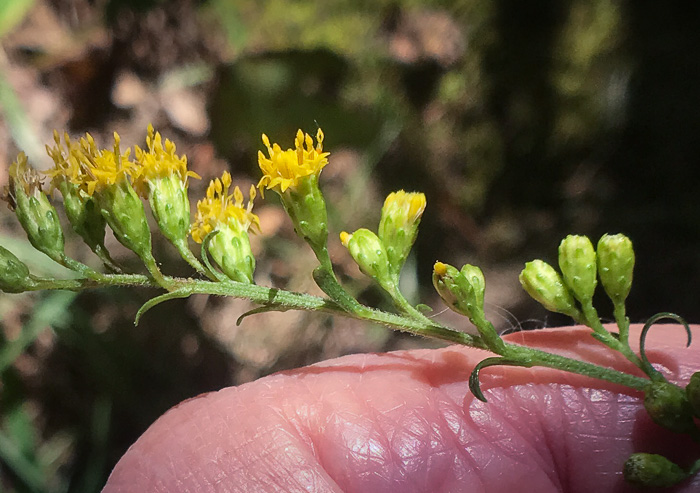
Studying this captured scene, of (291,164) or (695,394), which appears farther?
(291,164)

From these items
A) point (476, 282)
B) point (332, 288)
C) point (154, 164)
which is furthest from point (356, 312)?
point (154, 164)

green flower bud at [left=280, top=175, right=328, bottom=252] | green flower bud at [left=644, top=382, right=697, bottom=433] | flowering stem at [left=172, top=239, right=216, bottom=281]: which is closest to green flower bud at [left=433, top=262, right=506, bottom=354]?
green flower bud at [left=280, top=175, right=328, bottom=252]

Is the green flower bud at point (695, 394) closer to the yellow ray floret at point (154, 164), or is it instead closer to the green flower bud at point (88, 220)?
the yellow ray floret at point (154, 164)

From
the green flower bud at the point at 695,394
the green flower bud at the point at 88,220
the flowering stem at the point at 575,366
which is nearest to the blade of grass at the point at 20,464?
the green flower bud at the point at 88,220

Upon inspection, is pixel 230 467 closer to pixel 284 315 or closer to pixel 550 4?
pixel 284 315

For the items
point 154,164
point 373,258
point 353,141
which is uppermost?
point 353,141

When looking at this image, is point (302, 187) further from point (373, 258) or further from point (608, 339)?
point (608, 339)

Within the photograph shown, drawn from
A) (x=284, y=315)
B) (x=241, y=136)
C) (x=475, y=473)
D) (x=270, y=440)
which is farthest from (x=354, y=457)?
(x=241, y=136)
